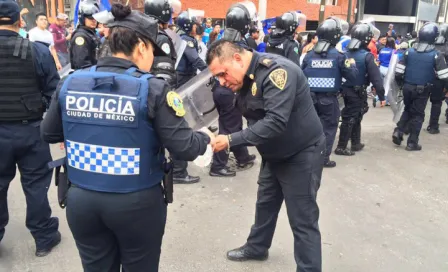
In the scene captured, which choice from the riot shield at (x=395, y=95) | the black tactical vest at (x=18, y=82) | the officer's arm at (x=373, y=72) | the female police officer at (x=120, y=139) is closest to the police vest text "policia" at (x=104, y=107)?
the female police officer at (x=120, y=139)

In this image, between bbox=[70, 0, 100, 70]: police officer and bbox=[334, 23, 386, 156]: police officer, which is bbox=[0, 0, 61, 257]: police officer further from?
bbox=[334, 23, 386, 156]: police officer

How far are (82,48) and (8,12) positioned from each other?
2.01 meters

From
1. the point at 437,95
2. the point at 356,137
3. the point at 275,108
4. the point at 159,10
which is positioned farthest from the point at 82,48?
the point at 437,95

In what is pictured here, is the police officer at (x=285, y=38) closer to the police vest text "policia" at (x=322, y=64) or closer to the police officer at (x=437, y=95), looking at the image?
the police vest text "policia" at (x=322, y=64)

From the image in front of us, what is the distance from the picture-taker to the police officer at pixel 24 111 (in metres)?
2.82

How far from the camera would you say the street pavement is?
3.21 meters

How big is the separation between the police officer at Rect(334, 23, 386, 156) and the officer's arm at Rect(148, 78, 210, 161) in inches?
173

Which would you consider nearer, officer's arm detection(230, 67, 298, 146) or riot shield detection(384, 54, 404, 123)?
officer's arm detection(230, 67, 298, 146)

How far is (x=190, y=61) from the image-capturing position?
5.17 metres

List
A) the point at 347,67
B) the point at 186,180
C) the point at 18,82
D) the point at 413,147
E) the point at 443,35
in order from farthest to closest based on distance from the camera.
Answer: the point at 443,35, the point at 413,147, the point at 347,67, the point at 186,180, the point at 18,82

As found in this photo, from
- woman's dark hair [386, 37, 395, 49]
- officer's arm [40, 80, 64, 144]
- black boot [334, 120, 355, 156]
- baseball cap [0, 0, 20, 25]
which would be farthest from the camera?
woman's dark hair [386, 37, 395, 49]

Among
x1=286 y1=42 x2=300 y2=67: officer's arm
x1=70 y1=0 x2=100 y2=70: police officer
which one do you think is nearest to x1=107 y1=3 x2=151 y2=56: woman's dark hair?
x1=70 y1=0 x2=100 y2=70: police officer

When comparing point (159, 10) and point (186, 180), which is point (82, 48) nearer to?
point (159, 10)

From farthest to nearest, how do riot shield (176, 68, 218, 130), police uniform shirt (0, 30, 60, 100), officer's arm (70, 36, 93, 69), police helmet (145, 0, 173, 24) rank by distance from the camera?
officer's arm (70, 36, 93, 69), police helmet (145, 0, 173, 24), riot shield (176, 68, 218, 130), police uniform shirt (0, 30, 60, 100)
